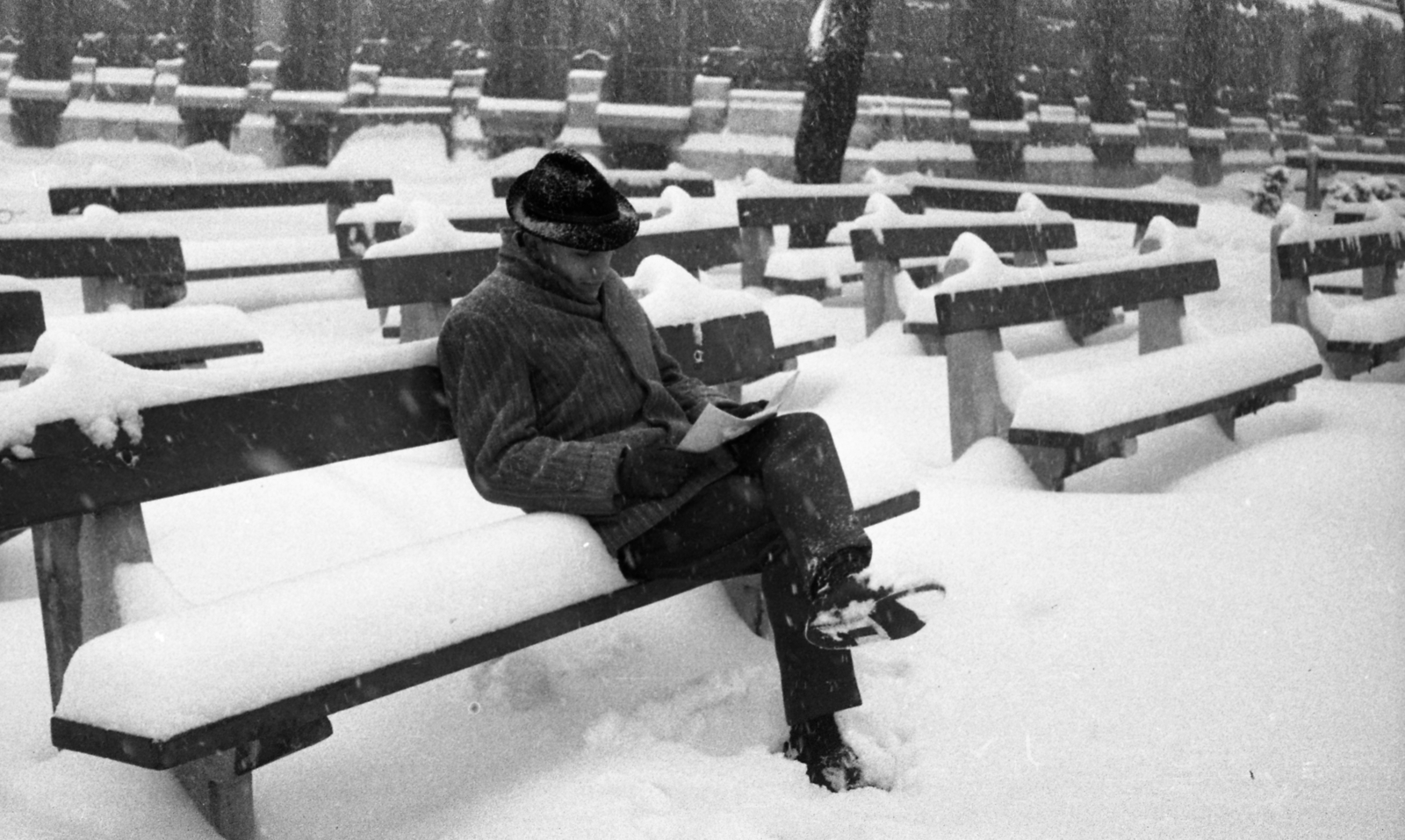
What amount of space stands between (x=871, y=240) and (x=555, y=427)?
4.95 metres

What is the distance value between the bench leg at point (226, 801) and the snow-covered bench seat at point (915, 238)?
571 cm

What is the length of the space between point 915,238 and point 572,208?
5.13m

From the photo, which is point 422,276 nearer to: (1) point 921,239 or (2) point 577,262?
(2) point 577,262

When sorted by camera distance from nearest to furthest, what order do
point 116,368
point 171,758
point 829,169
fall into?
1. point 171,758
2. point 116,368
3. point 829,169

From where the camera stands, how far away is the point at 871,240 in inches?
311

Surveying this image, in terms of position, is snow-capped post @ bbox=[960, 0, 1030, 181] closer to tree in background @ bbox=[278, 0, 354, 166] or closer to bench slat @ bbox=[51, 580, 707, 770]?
tree in background @ bbox=[278, 0, 354, 166]

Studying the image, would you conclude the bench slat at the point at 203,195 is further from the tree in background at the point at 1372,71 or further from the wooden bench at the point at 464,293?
the tree in background at the point at 1372,71

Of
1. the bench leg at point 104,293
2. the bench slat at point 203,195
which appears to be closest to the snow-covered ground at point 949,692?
the bench leg at point 104,293

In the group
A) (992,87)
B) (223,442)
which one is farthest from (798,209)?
(992,87)

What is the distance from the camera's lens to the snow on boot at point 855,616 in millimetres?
2816

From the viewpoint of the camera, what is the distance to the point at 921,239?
808cm

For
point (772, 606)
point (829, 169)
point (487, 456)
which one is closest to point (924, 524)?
point (772, 606)

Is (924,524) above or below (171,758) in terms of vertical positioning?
below

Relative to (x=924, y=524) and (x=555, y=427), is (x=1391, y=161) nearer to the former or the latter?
(x=924, y=524)
